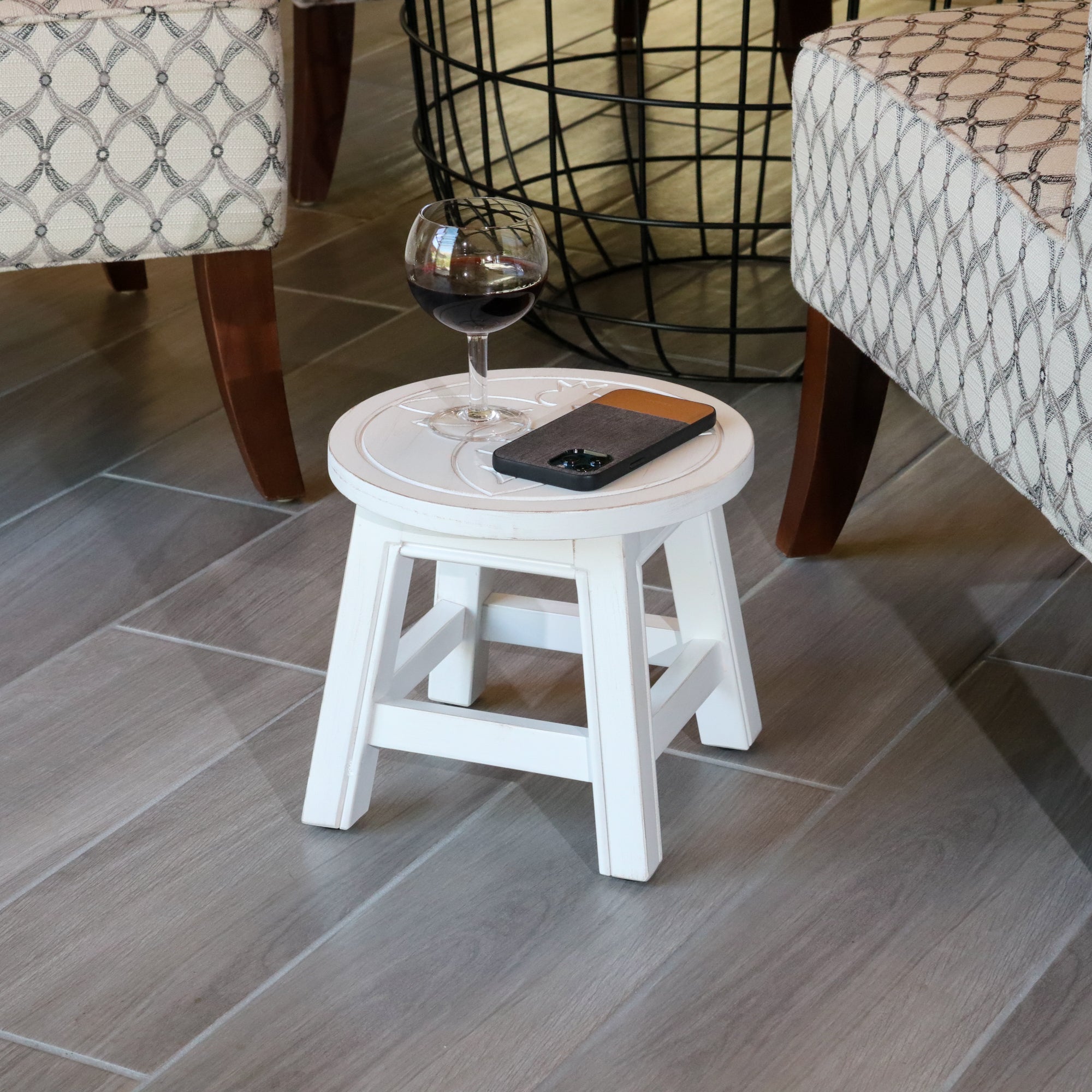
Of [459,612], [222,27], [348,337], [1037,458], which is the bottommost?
[348,337]

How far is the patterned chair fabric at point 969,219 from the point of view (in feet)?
3.03

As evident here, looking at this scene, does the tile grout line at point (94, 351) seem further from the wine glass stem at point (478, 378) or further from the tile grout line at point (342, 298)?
the wine glass stem at point (478, 378)

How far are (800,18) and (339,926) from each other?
1644 mm

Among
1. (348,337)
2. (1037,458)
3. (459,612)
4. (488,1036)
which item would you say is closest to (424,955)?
(488,1036)

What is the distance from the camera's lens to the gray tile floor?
904 mm

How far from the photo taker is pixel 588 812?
111 centimetres

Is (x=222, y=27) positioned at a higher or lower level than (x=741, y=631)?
higher

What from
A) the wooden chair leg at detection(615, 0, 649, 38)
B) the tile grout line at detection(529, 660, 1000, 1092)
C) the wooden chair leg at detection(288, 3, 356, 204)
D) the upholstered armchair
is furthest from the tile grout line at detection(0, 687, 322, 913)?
the wooden chair leg at detection(615, 0, 649, 38)

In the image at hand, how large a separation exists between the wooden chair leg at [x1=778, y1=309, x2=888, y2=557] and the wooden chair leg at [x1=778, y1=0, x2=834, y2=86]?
0.92 meters

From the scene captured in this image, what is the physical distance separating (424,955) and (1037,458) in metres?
0.49

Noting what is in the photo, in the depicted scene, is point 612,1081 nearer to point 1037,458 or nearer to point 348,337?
point 1037,458

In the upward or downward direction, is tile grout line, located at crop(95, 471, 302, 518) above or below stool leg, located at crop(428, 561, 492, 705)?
below

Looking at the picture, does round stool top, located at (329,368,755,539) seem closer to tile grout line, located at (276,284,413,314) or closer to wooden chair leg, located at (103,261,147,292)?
tile grout line, located at (276,284,413,314)

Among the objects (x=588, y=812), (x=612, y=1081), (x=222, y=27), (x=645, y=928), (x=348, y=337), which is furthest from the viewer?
(x=348, y=337)
